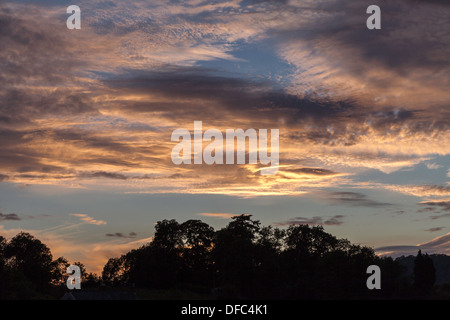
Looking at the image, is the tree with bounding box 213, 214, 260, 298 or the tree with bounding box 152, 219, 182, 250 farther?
the tree with bounding box 152, 219, 182, 250

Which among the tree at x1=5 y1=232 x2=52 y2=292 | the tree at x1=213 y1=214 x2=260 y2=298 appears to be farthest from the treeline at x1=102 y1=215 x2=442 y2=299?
the tree at x1=5 y1=232 x2=52 y2=292

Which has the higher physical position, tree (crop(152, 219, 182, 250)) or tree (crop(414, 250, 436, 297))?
tree (crop(152, 219, 182, 250))

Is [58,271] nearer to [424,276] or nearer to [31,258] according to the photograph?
[31,258]

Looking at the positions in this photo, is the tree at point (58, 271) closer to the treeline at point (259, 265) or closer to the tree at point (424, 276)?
the treeline at point (259, 265)

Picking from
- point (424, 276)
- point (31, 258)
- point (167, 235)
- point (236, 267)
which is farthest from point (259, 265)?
point (31, 258)

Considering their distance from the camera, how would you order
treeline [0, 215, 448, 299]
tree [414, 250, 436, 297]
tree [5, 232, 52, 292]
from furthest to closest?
tree [5, 232, 52, 292] < tree [414, 250, 436, 297] < treeline [0, 215, 448, 299]

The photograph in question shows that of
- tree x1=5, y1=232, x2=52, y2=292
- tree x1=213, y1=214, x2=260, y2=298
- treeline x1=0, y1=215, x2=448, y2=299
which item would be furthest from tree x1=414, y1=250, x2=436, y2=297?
tree x1=5, y1=232, x2=52, y2=292

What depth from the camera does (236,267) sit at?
129 metres

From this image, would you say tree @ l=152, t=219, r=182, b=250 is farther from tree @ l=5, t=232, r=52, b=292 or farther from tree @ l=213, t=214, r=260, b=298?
tree @ l=5, t=232, r=52, b=292

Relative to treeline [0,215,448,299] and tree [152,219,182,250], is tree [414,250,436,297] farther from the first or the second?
tree [152,219,182,250]

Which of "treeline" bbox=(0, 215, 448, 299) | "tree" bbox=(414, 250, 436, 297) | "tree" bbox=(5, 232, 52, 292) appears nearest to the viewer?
Result: "treeline" bbox=(0, 215, 448, 299)

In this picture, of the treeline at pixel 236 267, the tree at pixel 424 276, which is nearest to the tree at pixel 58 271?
the treeline at pixel 236 267

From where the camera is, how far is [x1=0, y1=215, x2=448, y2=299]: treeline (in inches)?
4887
